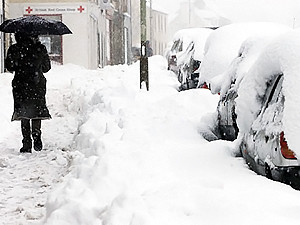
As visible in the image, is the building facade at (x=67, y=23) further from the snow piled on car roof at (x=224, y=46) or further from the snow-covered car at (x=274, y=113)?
the snow-covered car at (x=274, y=113)

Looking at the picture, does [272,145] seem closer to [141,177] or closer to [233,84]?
[141,177]

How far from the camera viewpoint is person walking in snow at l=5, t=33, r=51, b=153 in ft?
31.8

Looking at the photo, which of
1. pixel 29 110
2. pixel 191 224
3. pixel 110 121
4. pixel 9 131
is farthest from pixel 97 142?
pixel 9 131

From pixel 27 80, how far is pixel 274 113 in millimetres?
4997

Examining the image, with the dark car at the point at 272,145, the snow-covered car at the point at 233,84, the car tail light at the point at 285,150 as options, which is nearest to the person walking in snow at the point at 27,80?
the snow-covered car at the point at 233,84

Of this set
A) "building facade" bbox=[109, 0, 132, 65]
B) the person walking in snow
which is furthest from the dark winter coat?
"building facade" bbox=[109, 0, 132, 65]

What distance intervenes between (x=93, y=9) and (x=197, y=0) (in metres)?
74.6

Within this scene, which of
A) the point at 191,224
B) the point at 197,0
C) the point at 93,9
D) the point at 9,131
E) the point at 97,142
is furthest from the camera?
the point at 197,0

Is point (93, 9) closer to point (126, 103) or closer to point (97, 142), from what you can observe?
point (126, 103)

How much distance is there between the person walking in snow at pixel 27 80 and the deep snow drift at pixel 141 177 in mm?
412

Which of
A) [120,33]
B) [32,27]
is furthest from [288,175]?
[120,33]

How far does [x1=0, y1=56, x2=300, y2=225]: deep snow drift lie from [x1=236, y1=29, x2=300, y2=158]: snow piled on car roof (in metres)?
0.43

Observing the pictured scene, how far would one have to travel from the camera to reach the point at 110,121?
30.3 feet

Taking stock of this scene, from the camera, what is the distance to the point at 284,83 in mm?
5449
